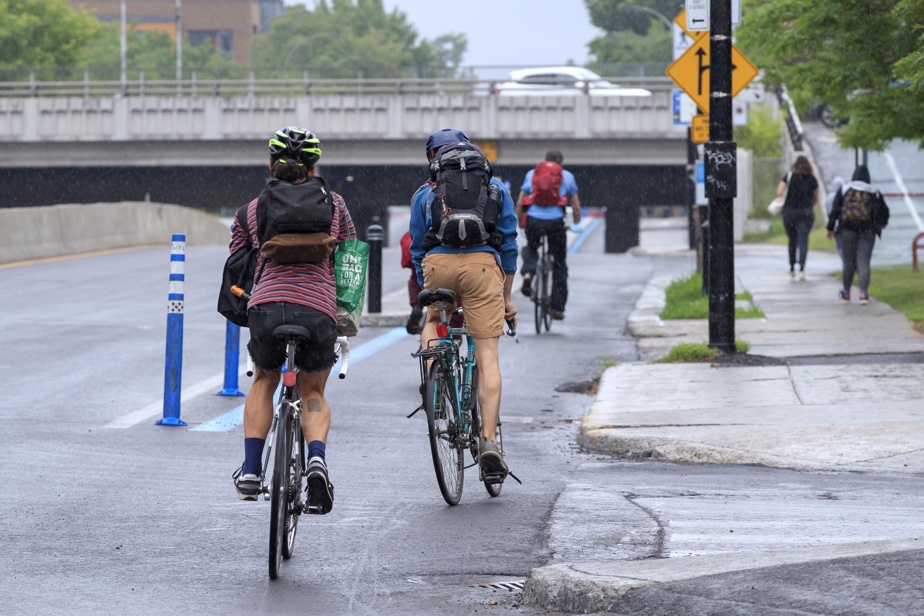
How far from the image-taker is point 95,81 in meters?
52.2

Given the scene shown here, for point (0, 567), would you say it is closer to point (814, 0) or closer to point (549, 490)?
point (549, 490)

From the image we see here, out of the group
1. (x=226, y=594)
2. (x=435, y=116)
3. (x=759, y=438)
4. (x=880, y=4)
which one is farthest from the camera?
(x=435, y=116)

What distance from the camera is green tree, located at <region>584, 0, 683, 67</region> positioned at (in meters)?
107

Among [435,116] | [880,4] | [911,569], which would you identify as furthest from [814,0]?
[435,116]

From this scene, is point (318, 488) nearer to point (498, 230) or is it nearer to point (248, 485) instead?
point (248, 485)

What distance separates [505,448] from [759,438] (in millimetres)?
1467

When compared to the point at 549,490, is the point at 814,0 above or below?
above

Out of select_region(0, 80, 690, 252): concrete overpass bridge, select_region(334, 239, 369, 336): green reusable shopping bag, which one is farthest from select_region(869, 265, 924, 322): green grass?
select_region(0, 80, 690, 252): concrete overpass bridge

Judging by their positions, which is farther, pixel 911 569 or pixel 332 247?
pixel 332 247

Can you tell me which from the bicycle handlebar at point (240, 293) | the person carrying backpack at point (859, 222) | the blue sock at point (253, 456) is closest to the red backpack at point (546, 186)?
the person carrying backpack at point (859, 222)

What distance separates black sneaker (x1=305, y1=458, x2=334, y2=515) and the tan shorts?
175 cm

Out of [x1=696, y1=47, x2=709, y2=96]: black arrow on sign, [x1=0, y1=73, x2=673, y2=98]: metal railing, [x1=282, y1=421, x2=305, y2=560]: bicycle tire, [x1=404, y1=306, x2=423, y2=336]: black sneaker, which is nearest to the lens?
[x1=282, y1=421, x2=305, y2=560]: bicycle tire

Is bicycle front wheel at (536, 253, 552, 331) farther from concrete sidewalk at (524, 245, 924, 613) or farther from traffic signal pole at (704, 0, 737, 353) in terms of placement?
traffic signal pole at (704, 0, 737, 353)

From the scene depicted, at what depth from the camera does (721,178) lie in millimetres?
12609
